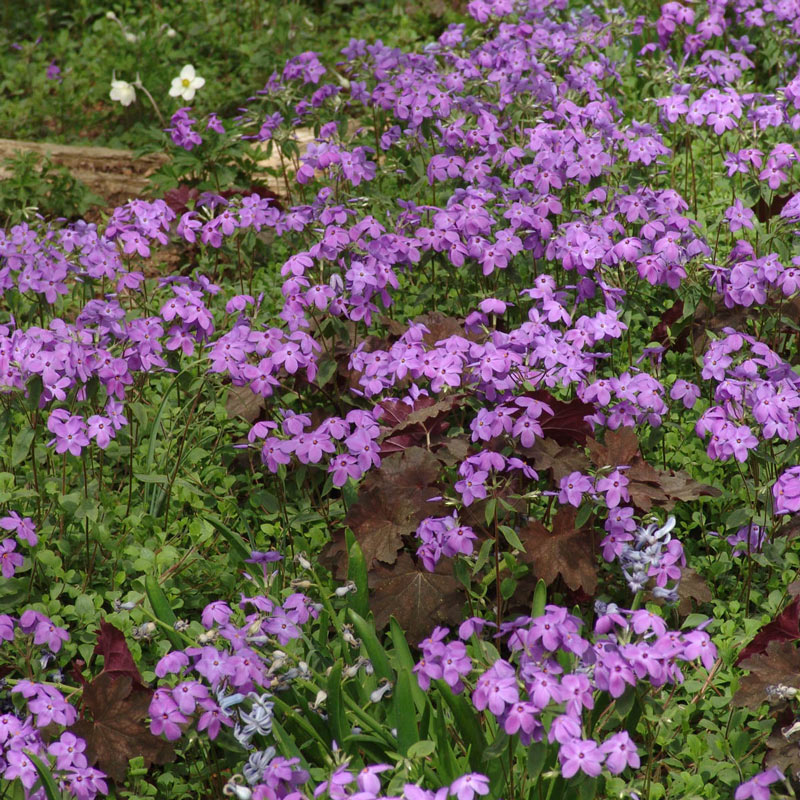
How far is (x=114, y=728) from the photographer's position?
255 centimetres

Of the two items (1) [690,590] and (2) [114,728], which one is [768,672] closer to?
(1) [690,590]

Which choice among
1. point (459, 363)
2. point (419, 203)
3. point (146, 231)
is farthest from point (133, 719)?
point (419, 203)

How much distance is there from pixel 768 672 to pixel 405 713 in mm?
782

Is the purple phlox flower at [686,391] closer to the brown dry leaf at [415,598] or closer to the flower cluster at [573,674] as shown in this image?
the brown dry leaf at [415,598]

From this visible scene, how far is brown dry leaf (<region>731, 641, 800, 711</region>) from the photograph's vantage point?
2.37 metres

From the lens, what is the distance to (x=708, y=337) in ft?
11.1

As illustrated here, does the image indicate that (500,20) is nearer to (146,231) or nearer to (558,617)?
(146,231)

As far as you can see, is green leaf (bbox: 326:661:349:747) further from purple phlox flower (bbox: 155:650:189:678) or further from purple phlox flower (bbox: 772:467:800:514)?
purple phlox flower (bbox: 772:467:800:514)

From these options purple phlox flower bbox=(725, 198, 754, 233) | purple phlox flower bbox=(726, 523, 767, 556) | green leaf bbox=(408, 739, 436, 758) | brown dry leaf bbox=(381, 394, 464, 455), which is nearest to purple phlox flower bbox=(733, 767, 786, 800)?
green leaf bbox=(408, 739, 436, 758)

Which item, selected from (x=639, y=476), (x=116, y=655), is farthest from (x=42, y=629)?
(x=639, y=476)

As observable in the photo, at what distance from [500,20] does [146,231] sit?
2.28 meters

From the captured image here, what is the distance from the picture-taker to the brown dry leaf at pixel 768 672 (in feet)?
7.76

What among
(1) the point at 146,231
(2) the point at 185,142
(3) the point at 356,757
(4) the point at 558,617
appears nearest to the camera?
(4) the point at 558,617

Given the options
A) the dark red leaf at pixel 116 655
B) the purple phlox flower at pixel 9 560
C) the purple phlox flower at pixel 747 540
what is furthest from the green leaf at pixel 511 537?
the purple phlox flower at pixel 9 560
